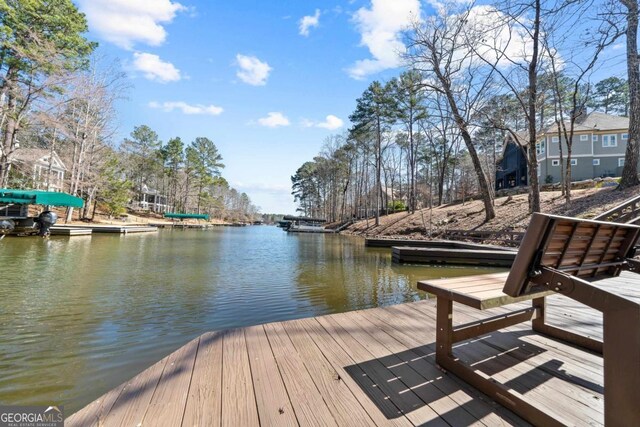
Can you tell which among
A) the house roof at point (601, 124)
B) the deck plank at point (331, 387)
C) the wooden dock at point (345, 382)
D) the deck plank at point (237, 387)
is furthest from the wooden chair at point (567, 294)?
the house roof at point (601, 124)

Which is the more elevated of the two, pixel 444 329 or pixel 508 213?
pixel 508 213

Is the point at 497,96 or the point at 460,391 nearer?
the point at 460,391

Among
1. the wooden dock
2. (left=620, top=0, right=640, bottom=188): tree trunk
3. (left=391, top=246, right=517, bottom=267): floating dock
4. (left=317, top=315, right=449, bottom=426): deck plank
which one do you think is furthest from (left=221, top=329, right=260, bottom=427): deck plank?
(left=620, top=0, right=640, bottom=188): tree trunk

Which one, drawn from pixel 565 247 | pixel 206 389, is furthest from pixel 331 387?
pixel 565 247

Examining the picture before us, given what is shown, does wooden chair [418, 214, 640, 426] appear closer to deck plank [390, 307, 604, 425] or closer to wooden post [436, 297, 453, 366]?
wooden post [436, 297, 453, 366]

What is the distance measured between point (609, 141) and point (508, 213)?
19.3 m

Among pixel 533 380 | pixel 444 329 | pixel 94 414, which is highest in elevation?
pixel 444 329

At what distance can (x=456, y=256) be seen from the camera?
926 cm

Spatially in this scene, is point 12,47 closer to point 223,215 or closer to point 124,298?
point 124,298

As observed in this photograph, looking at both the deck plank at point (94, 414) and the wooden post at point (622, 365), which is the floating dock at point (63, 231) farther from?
the wooden post at point (622, 365)

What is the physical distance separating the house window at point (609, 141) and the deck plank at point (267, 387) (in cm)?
3441

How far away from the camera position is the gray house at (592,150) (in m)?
24.5

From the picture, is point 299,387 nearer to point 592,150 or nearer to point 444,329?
point 444,329

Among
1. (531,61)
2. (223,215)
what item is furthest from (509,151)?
(223,215)
